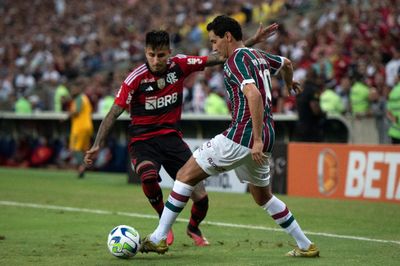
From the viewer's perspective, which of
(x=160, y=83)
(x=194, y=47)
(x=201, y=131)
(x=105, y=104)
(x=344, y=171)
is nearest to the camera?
(x=160, y=83)

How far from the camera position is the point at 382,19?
21109mm

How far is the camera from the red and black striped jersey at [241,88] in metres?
8.04

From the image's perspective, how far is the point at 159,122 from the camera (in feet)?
31.8

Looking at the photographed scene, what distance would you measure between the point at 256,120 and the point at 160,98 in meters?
2.03

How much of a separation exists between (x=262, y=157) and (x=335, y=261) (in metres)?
1.27

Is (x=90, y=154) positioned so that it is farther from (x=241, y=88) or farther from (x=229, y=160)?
(x=241, y=88)

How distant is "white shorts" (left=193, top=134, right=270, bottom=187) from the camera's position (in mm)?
8094

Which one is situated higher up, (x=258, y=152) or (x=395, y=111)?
(x=395, y=111)

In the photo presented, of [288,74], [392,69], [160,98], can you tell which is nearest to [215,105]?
[392,69]

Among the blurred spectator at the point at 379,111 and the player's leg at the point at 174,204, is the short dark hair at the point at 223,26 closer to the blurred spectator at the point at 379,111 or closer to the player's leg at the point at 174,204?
the player's leg at the point at 174,204

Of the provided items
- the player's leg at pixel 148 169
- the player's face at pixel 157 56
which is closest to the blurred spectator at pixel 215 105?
the player's leg at pixel 148 169

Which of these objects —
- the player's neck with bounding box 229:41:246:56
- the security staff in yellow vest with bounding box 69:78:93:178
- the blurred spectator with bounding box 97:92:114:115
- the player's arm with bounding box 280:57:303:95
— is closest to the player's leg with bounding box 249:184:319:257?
the player's arm with bounding box 280:57:303:95

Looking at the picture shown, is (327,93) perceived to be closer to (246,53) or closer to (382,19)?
(382,19)

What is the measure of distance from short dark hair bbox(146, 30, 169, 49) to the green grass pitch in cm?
215
